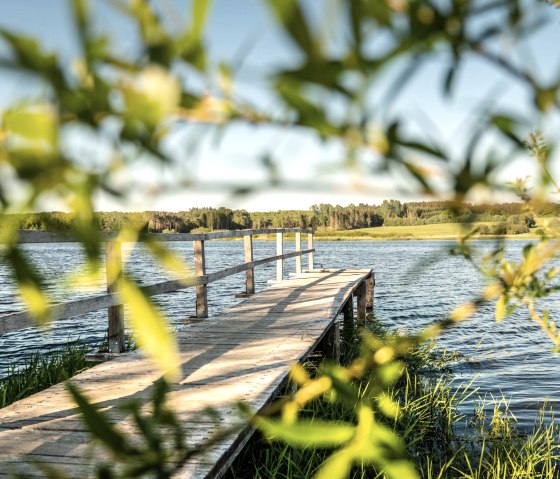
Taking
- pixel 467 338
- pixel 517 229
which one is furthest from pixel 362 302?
pixel 517 229

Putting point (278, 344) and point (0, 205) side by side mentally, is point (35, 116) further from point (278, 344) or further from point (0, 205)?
point (278, 344)

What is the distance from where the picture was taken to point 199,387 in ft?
11.3

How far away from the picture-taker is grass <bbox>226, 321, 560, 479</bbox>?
3516mm

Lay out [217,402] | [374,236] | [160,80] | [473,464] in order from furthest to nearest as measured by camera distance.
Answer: [374,236] < [473,464] < [217,402] < [160,80]

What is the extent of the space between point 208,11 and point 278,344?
4447mm

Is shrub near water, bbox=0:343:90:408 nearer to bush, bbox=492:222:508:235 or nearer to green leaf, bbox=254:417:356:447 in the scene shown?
bush, bbox=492:222:508:235

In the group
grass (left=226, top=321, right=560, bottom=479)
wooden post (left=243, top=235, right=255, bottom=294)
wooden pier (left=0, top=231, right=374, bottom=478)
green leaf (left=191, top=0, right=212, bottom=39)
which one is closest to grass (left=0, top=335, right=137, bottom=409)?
wooden pier (left=0, top=231, right=374, bottom=478)

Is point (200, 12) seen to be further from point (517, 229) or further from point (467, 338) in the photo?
point (467, 338)

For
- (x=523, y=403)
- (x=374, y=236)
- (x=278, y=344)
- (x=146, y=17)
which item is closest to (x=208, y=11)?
(x=146, y=17)

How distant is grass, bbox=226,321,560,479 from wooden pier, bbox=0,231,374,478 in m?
0.42

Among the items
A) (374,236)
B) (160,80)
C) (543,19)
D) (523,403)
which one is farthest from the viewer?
(374,236)

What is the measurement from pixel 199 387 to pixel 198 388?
0.07 ft

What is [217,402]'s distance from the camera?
3.12 meters

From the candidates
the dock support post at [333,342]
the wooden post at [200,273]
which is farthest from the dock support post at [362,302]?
the wooden post at [200,273]
